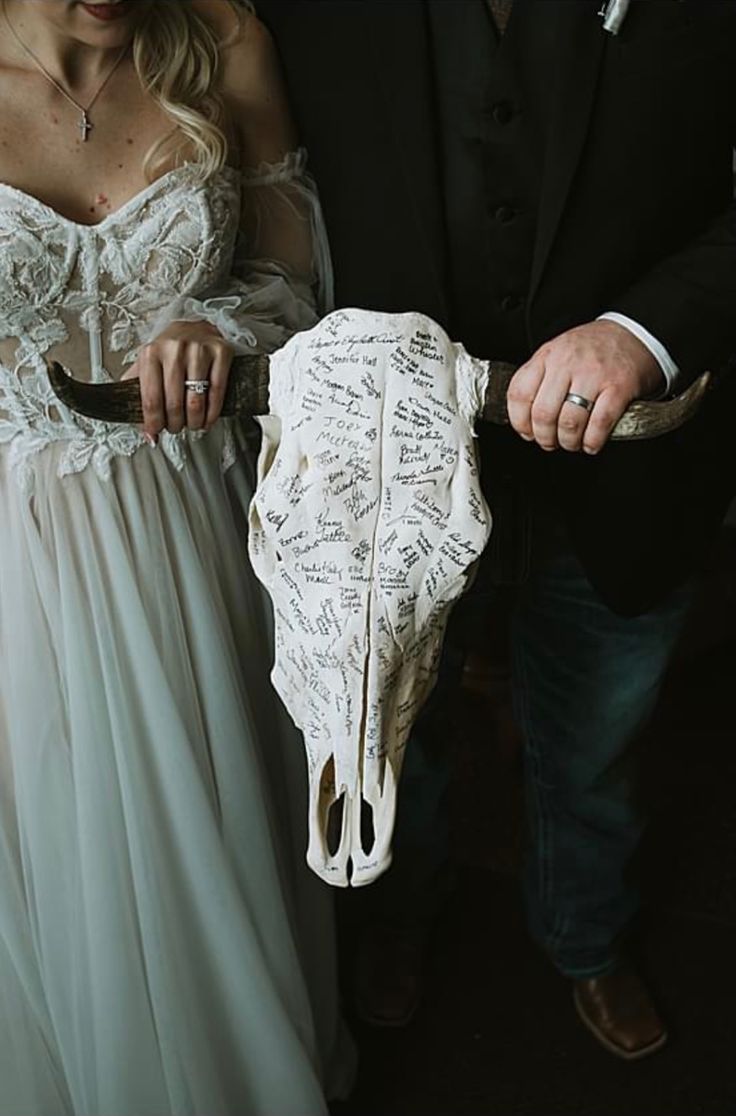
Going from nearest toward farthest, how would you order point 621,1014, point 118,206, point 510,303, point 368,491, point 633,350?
point 368,491
point 633,350
point 118,206
point 510,303
point 621,1014

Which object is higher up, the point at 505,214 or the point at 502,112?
the point at 502,112

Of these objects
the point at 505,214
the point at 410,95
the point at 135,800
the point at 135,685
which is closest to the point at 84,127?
the point at 410,95

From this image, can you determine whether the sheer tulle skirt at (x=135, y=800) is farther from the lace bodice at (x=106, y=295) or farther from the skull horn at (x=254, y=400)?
the skull horn at (x=254, y=400)

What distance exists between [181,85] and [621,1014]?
1470mm

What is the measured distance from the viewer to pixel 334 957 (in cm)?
188

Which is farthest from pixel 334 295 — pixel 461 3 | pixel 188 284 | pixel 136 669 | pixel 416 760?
pixel 416 760

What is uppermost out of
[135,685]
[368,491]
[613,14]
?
[613,14]

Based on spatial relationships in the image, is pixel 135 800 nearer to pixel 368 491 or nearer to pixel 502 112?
pixel 368 491

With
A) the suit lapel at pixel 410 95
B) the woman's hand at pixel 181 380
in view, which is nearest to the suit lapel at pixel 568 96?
the suit lapel at pixel 410 95

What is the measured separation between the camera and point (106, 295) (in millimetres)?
1402

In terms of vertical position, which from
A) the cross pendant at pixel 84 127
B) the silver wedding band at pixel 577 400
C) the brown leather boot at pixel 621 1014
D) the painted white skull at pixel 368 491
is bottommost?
the brown leather boot at pixel 621 1014

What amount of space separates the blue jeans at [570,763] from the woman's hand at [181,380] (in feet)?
2.02

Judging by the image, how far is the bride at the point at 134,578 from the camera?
138 centimetres

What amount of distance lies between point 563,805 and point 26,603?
0.88 meters
